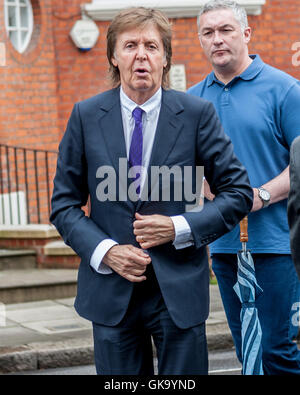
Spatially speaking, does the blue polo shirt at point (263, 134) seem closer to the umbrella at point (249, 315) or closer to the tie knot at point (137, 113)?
the umbrella at point (249, 315)

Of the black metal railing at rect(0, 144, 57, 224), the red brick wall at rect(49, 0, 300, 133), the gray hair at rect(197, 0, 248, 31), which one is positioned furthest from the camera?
the red brick wall at rect(49, 0, 300, 133)

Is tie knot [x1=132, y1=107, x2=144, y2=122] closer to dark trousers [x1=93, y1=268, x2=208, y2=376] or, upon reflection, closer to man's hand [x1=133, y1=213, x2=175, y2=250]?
man's hand [x1=133, y1=213, x2=175, y2=250]

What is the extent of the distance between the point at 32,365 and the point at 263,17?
21.9 ft

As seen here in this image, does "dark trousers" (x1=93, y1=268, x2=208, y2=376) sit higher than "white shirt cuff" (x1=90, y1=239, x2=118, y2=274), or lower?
lower

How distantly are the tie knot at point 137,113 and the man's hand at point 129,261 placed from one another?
0.49 meters

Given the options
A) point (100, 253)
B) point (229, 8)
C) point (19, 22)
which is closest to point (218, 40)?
point (229, 8)

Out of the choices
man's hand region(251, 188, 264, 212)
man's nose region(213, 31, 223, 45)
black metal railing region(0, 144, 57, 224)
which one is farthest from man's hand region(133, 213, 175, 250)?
black metal railing region(0, 144, 57, 224)

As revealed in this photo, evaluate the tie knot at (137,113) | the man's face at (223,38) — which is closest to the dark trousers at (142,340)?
the tie knot at (137,113)

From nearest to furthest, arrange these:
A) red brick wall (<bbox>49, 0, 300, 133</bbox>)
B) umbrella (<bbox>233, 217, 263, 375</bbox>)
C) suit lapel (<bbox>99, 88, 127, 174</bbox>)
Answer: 1. suit lapel (<bbox>99, 88, 127, 174</bbox>)
2. umbrella (<bbox>233, 217, 263, 375</bbox>)
3. red brick wall (<bbox>49, 0, 300, 133</bbox>)

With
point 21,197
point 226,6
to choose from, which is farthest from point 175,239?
point 21,197

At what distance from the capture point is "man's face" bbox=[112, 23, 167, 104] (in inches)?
124

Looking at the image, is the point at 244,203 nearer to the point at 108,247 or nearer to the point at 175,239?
the point at 175,239

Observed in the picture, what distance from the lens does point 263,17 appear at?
37.8ft

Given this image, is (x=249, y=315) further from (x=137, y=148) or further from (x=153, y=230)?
(x=137, y=148)
